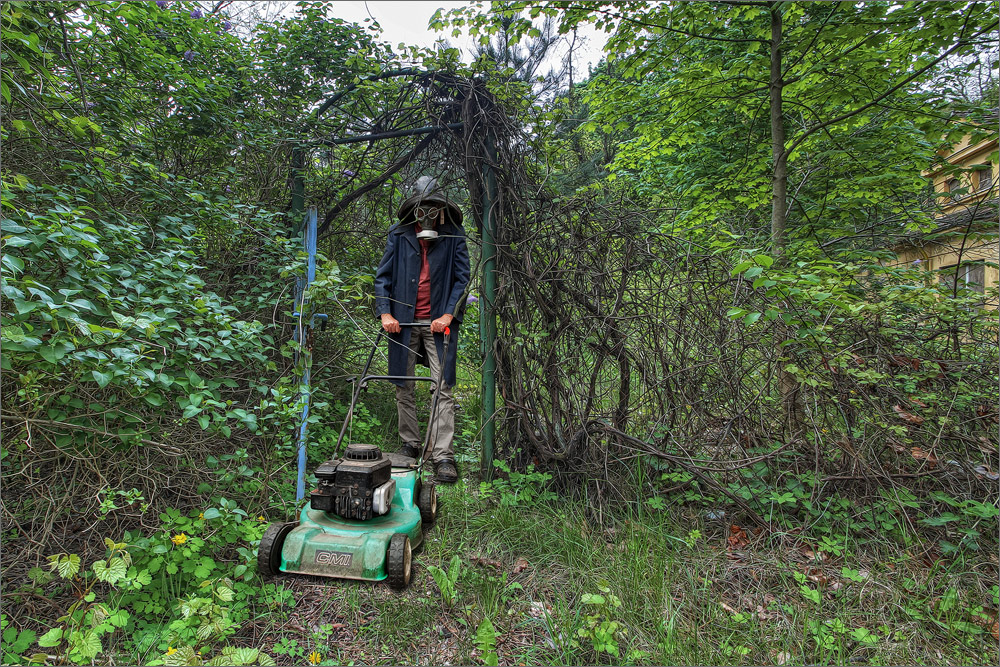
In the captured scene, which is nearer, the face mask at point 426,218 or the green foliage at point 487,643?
the green foliage at point 487,643

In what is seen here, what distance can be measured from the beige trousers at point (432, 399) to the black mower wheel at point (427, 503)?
1.64 feet

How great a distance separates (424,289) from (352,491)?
5.81ft

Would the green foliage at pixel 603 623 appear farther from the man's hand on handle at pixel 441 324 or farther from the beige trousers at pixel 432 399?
the man's hand on handle at pixel 441 324

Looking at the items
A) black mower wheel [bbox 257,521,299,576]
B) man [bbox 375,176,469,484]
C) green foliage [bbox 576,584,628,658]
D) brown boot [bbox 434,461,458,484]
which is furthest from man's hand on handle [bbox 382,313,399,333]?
green foliage [bbox 576,584,628,658]

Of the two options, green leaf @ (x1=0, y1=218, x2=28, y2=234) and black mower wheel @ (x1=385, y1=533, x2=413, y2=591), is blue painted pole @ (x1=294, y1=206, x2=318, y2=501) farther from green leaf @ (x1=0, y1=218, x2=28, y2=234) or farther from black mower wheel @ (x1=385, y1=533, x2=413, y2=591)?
green leaf @ (x1=0, y1=218, x2=28, y2=234)

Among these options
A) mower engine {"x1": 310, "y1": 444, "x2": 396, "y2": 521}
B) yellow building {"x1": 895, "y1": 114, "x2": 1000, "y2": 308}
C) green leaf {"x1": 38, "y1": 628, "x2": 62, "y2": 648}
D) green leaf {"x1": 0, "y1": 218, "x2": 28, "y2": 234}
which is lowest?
green leaf {"x1": 38, "y1": 628, "x2": 62, "y2": 648}

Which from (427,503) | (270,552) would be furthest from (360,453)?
(427,503)

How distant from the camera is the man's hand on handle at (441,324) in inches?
130

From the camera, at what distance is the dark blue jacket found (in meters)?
3.55

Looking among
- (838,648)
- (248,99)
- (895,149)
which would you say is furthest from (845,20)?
(248,99)

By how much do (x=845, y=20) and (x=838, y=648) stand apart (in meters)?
3.70

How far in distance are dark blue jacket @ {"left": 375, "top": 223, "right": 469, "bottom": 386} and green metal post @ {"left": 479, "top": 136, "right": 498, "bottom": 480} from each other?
0.18 m

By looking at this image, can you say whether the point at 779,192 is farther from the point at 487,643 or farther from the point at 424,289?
the point at 487,643

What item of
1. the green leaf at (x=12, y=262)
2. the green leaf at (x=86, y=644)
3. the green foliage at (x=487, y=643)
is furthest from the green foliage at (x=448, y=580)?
the green leaf at (x=12, y=262)
